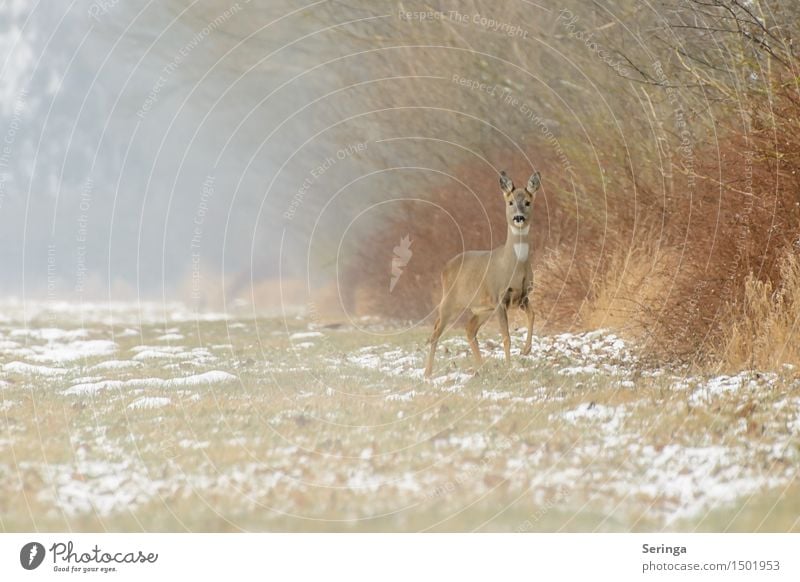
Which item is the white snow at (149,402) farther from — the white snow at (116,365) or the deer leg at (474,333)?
the deer leg at (474,333)

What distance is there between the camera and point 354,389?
11.8 m

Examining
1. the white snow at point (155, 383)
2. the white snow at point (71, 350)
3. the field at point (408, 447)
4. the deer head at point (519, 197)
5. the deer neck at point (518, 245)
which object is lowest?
the field at point (408, 447)

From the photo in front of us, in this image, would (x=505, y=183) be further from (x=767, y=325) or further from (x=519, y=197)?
(x=767, y=325)

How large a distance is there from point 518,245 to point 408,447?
362cm

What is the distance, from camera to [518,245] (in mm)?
11711

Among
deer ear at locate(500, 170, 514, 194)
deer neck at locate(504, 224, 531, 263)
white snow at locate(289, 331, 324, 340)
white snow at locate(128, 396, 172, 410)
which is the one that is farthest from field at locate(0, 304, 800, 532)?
white snow at locate(289, 331, 324, 340)

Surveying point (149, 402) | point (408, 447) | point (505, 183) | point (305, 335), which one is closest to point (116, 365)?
point (149, 402)

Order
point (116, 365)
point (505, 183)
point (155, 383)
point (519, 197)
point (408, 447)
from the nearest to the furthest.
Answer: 1. point (408, 447)
2. point (505, 183)
3. point (519, 197)
4. point (155, 383)
5. point (116, 365)

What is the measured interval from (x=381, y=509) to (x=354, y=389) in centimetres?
446

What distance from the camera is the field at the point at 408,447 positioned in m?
7.38

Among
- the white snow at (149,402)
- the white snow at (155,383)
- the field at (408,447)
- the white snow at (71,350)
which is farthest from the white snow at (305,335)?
the white snow at (149,402)

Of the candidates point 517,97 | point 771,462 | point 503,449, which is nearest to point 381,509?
point 503,449

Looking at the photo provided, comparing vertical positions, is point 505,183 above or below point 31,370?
above

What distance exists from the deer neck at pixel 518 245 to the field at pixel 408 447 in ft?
4.00
